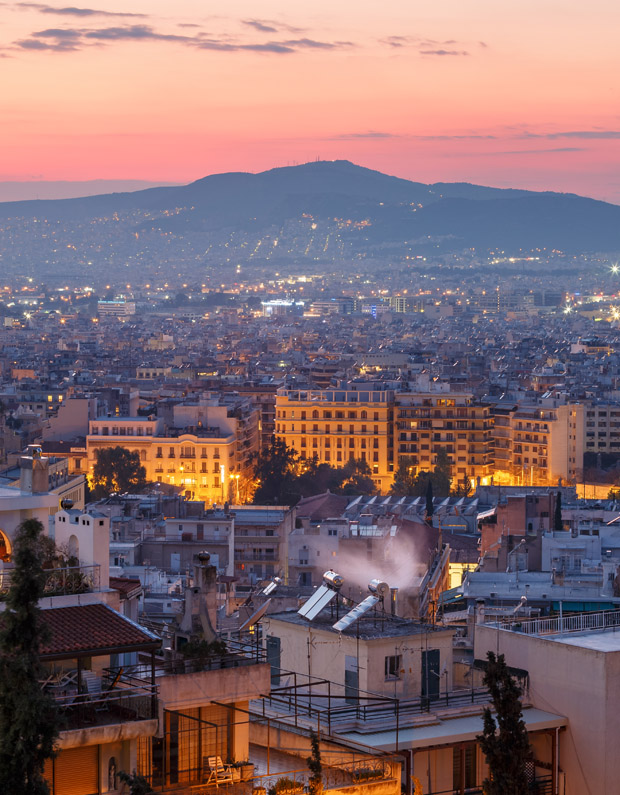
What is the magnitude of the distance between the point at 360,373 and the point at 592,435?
84.3 feet

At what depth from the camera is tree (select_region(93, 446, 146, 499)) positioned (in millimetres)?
49781

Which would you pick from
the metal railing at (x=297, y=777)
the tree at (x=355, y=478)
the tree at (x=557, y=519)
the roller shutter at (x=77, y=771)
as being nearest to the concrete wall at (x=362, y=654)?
the metal railing at (x=297, y=777)

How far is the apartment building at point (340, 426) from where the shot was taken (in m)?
64.3

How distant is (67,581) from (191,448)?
146 feet

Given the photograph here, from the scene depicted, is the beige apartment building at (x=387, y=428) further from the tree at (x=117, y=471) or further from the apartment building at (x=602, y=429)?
the tree at (x=117, y=471)

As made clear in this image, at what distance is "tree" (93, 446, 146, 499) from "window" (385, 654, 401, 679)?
36.4 meters

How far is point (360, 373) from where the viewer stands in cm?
9044

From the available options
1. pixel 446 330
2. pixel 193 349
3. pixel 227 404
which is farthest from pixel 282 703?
pixel 446 330

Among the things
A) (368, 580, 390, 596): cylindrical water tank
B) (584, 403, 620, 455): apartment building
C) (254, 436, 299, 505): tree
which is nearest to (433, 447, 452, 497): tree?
(254, 436, 299, 505): tree

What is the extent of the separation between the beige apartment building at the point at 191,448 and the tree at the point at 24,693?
42.9 meters

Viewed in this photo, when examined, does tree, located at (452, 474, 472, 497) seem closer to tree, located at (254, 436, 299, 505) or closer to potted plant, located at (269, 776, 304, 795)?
tree, located at (254, 436, 299, 505)

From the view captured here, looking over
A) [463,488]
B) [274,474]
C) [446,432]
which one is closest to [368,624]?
[274,474]

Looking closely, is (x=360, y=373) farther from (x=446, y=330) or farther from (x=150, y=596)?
(x=446, y=330)

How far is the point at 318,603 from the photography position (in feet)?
42.4
